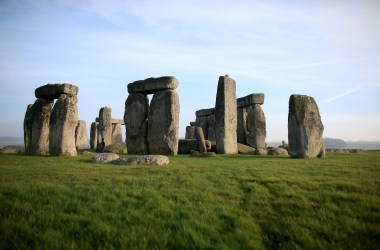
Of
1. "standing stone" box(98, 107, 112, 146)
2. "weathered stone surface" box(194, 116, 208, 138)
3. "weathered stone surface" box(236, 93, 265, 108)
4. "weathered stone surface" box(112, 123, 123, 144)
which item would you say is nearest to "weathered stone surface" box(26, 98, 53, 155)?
"standing stone" box(98, 107, 112, 146)

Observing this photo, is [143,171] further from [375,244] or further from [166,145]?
[166,145]

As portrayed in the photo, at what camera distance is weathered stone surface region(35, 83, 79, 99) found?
12.7m

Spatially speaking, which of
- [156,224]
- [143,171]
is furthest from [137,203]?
[143,171]

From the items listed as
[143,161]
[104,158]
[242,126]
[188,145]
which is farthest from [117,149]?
[242,126]

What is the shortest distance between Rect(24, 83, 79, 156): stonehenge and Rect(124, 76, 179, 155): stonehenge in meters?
4.08

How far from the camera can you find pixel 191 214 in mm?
3908

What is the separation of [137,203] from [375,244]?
315cm

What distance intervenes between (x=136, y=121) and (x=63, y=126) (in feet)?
16.6

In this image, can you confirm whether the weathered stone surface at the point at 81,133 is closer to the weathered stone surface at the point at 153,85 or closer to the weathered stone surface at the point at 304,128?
the weathered stone surface at the point at 153,85

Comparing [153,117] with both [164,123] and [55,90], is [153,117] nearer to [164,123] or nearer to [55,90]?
[164,123]

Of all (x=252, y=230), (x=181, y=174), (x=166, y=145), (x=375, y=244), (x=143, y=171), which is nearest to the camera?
(x=375, y=244)

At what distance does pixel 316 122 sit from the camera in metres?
11.8

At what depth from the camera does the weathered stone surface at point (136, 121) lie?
16.4 meters

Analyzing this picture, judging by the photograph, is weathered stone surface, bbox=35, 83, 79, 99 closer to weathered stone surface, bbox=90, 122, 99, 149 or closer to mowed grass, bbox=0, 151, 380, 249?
mowed grass, bbox=0, 151, 380, 249
